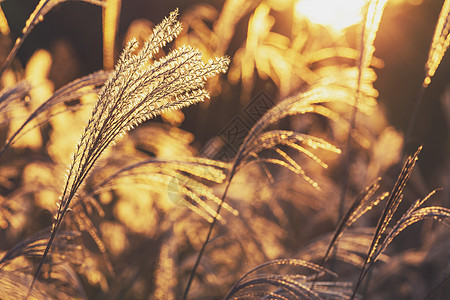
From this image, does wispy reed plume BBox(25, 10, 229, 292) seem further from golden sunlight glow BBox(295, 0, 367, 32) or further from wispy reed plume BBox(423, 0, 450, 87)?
golden sunlight glow BBox(295, 0, 367, 32)

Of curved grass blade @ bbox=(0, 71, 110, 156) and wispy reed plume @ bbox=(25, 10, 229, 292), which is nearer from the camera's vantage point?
wispy reed plume @ bbox=(25, 10, 229, 292)

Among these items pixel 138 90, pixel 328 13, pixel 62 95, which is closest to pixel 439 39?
pixel 138 90

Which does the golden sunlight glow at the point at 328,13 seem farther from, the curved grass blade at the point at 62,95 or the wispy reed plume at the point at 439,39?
the curved grass blade at the point at 62,95

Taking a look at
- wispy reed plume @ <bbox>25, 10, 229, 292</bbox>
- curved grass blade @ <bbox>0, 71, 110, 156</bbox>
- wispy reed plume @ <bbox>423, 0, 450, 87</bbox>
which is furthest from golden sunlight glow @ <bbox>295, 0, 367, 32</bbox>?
wispy reed plume @ <bbox>25, 10, 229, 292</bbox>

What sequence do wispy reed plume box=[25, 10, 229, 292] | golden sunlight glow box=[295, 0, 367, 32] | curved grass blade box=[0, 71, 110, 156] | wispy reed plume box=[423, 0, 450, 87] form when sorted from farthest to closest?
golden sunlight glow box=[295, 0, 367, 32] → wispy reed plume box=[423, 0, 450, 87] → curved grass blade box=[0, 71, 110, 156] → wispy reed plume box=[25, 10, 229, 292]

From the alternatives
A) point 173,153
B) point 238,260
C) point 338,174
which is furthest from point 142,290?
point 338,174

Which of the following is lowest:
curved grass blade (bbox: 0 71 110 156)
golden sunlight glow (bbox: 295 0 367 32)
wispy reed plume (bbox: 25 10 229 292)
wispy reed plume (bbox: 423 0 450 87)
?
wispy reed plume (bbox: 25 10 229 292)

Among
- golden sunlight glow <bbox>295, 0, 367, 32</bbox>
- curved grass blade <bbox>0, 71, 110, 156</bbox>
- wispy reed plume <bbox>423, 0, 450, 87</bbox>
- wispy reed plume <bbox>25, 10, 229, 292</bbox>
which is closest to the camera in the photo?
wispy reed plume <bbox>25, 10, 229, 292</bbox>

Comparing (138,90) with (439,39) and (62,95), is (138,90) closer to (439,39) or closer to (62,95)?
(62,95)

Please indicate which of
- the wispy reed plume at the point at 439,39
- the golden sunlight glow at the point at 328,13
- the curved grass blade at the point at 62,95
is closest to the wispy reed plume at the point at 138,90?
the curved grass blade at the point at 62,95
